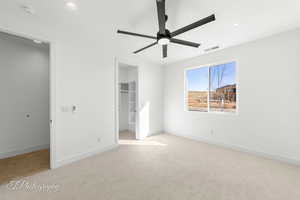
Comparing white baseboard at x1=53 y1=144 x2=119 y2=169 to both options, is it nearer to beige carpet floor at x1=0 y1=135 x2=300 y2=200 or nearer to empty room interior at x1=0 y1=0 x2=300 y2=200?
empty room interior at x1=0 y1=0 x2=300 y2=200

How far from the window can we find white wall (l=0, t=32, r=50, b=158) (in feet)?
14.7

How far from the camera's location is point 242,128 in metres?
3.36

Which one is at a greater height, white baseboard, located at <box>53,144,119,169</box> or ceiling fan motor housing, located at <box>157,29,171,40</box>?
ceiling fan motor housing, located at <box>157,29,171,40</box>

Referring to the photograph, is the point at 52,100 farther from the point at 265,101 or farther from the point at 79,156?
the point at 265,101

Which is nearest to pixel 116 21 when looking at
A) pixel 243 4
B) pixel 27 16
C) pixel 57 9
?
pixel 57 9

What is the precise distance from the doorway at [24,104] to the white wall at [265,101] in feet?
14.5

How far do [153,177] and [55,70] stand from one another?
9.05 feet

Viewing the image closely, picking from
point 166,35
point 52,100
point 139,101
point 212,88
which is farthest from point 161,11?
point 212,88

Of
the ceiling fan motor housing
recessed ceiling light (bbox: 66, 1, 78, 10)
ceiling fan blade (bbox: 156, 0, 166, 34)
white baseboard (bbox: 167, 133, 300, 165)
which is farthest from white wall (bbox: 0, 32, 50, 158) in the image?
white baseboard (bbox: 167, 133, 300, 165)

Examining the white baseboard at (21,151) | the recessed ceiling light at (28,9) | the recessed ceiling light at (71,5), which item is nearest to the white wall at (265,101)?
the recessed ceiling light at (71,5)

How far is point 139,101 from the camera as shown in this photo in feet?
14.6

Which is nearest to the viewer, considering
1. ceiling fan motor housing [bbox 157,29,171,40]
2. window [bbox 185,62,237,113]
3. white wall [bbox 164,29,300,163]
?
ceiling fan motor housing [bbox 157,29,171,40]

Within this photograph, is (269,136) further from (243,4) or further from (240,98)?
(243,4)

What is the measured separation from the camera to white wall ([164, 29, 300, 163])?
2709mm
